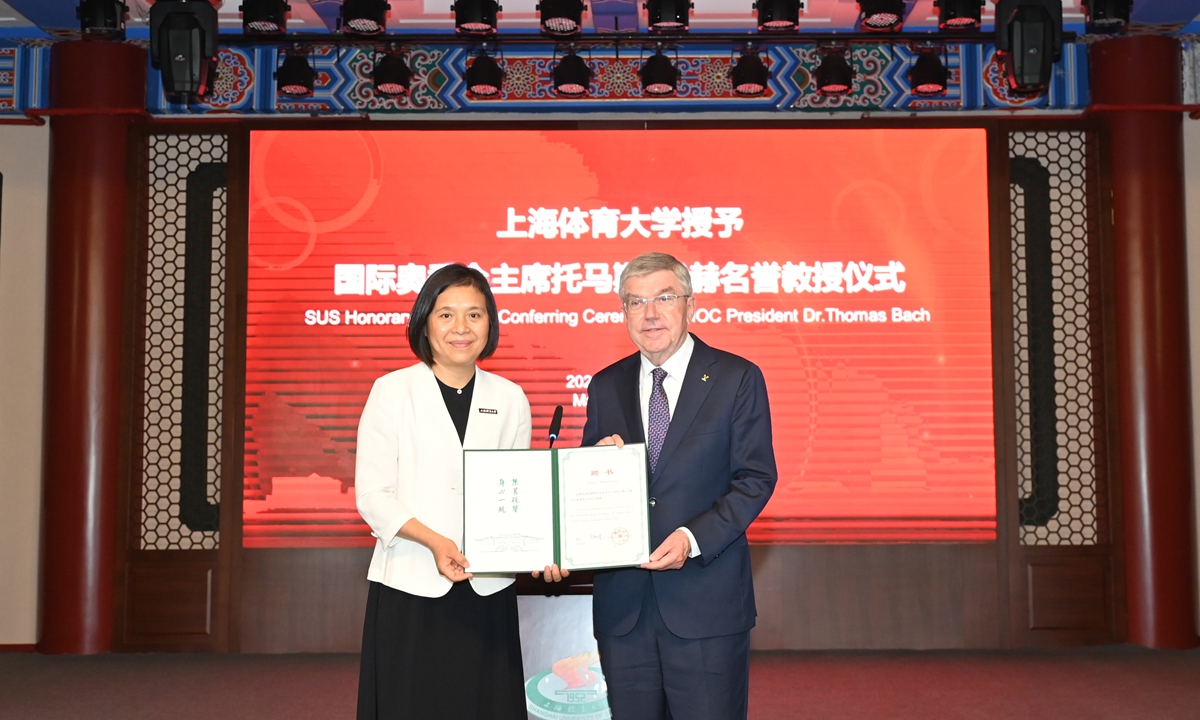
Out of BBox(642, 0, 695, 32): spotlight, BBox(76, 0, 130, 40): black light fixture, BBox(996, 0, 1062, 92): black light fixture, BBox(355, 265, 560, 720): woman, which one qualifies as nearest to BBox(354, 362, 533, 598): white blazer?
BBox(355, 265, 560, 720): woman

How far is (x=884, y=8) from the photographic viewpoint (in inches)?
166

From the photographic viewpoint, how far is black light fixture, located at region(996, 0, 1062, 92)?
408 centimetres

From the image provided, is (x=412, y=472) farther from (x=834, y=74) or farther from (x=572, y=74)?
(x=834, y=74)

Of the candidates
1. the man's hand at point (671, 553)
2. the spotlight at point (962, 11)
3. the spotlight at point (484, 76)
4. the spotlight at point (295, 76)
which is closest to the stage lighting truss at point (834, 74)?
the spotlight at point (962, 11)

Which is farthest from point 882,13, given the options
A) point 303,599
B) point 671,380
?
point 303,599

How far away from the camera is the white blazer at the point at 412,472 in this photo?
2141mm

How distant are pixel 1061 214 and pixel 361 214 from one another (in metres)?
3.78

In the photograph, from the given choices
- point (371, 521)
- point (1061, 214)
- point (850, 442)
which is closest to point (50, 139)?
point (371, 521)

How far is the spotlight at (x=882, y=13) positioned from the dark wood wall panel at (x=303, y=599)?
3.59 meters

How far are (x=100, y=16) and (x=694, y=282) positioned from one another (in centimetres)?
308

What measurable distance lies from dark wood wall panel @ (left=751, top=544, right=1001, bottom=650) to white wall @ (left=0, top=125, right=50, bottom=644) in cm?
388

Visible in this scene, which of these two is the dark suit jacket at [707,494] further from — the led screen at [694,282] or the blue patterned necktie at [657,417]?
the led screen at [694,282]

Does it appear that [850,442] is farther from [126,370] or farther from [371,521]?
[126,370]

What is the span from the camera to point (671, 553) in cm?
200
